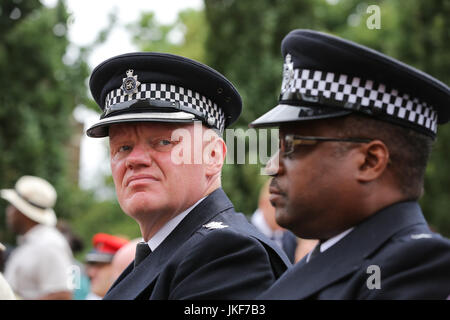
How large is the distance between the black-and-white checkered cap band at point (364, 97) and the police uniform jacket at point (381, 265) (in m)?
0.28

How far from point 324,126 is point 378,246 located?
41 centimetres

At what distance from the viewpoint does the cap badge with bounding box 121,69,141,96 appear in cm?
302

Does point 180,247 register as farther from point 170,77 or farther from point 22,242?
point 22,242

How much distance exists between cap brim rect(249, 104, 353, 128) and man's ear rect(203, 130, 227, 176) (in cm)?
73

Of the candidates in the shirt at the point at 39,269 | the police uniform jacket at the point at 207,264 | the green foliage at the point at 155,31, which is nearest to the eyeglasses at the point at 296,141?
the police uniform jacket at the point at 207,264

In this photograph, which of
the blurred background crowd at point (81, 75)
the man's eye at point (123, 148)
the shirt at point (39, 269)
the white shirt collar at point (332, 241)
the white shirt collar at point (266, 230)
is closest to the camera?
the white shirt collar at point (332, 241)

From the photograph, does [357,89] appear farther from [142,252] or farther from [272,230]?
[272,230]

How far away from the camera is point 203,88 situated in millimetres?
3098

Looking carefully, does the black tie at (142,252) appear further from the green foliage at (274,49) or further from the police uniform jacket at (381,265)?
the green foliage at (274,49)

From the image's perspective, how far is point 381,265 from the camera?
2025mm

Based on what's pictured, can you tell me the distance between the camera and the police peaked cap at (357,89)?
7.11 feet

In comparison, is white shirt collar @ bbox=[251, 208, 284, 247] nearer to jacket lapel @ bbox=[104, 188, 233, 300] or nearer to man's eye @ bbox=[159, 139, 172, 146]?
jacket lapel @ bbox=[104, 188, 233, 300]

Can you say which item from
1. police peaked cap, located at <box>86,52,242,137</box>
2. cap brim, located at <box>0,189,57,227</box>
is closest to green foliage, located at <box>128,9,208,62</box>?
cap brim, located at <box>0,189,57,227</box>

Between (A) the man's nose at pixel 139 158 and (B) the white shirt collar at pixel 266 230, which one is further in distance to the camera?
(B) the white shirt collar at pixel 266 230
